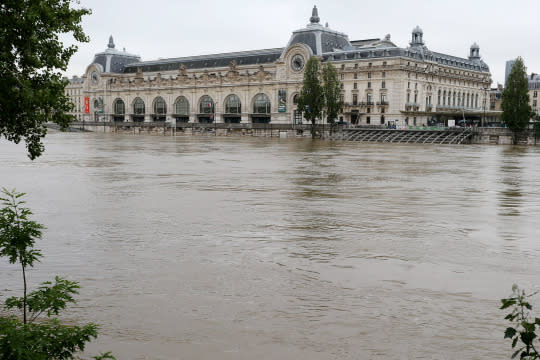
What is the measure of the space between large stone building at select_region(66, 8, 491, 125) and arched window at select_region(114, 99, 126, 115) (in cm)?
28

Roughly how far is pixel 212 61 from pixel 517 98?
263ft

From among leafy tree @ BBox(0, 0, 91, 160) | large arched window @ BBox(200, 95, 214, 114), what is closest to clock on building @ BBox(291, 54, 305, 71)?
large arched window @ BBox(200, 95, 214, 114)

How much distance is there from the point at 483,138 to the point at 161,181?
7160 cm

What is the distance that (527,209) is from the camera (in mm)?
20891

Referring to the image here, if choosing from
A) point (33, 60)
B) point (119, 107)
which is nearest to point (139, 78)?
point (119, 107)

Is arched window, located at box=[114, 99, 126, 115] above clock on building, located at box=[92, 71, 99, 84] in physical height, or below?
below

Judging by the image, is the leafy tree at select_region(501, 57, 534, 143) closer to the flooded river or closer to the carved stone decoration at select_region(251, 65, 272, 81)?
the carved stone decoration at select_region(251, 65, 272, 81)

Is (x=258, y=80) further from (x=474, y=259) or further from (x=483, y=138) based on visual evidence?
(x=474, y=259)

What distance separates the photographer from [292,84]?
119m

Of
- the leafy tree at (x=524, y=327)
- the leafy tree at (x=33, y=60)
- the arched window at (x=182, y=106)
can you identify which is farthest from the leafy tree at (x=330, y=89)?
the leafy tree at (x=524, y=327)

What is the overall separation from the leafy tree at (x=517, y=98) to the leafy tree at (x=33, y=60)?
78.0 metres

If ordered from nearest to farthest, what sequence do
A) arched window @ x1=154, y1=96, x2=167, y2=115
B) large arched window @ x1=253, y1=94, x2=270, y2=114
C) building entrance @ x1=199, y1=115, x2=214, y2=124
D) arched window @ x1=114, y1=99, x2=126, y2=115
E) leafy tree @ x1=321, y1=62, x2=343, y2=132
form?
leafy tree @ x1=321, y1=62, x2=343, y2=132 < large arched window @ x1=253, y1=94, x2=270, y2=114 < building entrance @ x1=199, y1=115, x2=214, y2=124 < arched window @ x1=154, y1=96, x2=167, y2=115 < arched window @ x1=114, y1=99, x2=126, y2=115

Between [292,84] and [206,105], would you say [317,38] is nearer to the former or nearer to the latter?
[292,84]

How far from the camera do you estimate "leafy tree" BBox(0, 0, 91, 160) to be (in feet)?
32.8
